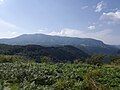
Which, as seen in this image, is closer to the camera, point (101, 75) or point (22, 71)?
point (101, 75)

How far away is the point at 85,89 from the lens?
16.0 meters

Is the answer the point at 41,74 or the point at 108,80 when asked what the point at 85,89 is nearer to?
the point at 108,80

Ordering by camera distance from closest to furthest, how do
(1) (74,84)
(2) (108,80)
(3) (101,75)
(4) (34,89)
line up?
(4) (34,89), (1) (74,84), (2) (108,80), (3) (101,75)

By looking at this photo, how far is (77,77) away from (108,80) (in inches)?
90.2

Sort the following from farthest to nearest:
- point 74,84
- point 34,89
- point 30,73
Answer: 1. point 30,73
2. point 74,84
3. point 34,89

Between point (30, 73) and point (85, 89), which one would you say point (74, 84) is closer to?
point (85, 89)

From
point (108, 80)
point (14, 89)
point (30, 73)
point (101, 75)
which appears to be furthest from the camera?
point (30, 73)

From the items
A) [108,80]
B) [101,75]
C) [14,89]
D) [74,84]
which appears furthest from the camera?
[101,75]

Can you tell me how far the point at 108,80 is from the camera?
1997 centimetres

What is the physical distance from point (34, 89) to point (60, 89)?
1.93m

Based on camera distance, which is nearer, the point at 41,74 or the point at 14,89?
the point at 14,89

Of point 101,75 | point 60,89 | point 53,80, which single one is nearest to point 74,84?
point 60,89

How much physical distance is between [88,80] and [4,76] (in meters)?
10.0

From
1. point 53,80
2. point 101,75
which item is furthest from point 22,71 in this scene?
point 101,75
